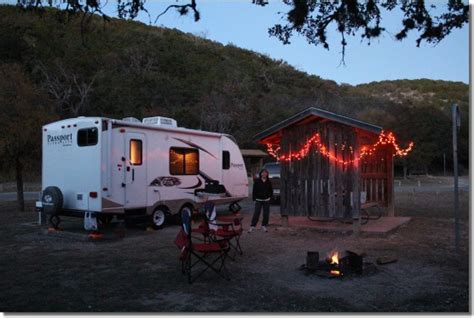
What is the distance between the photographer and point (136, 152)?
1108 centimetres

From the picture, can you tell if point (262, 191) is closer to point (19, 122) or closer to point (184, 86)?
point (19, 122)

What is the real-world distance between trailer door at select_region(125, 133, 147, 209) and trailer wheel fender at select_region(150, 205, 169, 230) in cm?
50

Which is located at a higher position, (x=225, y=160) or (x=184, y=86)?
(x=184, y=86)

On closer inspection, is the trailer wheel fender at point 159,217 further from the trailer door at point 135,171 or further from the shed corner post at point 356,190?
the shed corner post at point 356,190

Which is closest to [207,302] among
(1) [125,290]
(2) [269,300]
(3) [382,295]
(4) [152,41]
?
(2) [269,300]

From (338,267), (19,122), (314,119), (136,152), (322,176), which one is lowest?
(338,267)

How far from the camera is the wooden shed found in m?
10.6

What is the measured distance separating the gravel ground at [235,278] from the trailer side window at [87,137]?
1955 mm

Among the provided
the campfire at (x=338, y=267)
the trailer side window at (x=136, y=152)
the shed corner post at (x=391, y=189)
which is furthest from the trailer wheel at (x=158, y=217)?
the shed corner post at (x=391, y=189)

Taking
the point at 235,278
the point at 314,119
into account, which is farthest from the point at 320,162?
the point at 235,278

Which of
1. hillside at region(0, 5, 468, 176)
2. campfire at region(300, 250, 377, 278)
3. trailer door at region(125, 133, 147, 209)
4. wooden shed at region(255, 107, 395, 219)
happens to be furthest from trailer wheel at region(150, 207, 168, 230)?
hillside at region(0, 5, 468, 176)

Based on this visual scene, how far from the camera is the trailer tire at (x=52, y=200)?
10.6 meters

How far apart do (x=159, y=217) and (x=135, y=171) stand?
147cm

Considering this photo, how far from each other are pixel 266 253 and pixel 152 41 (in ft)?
203
